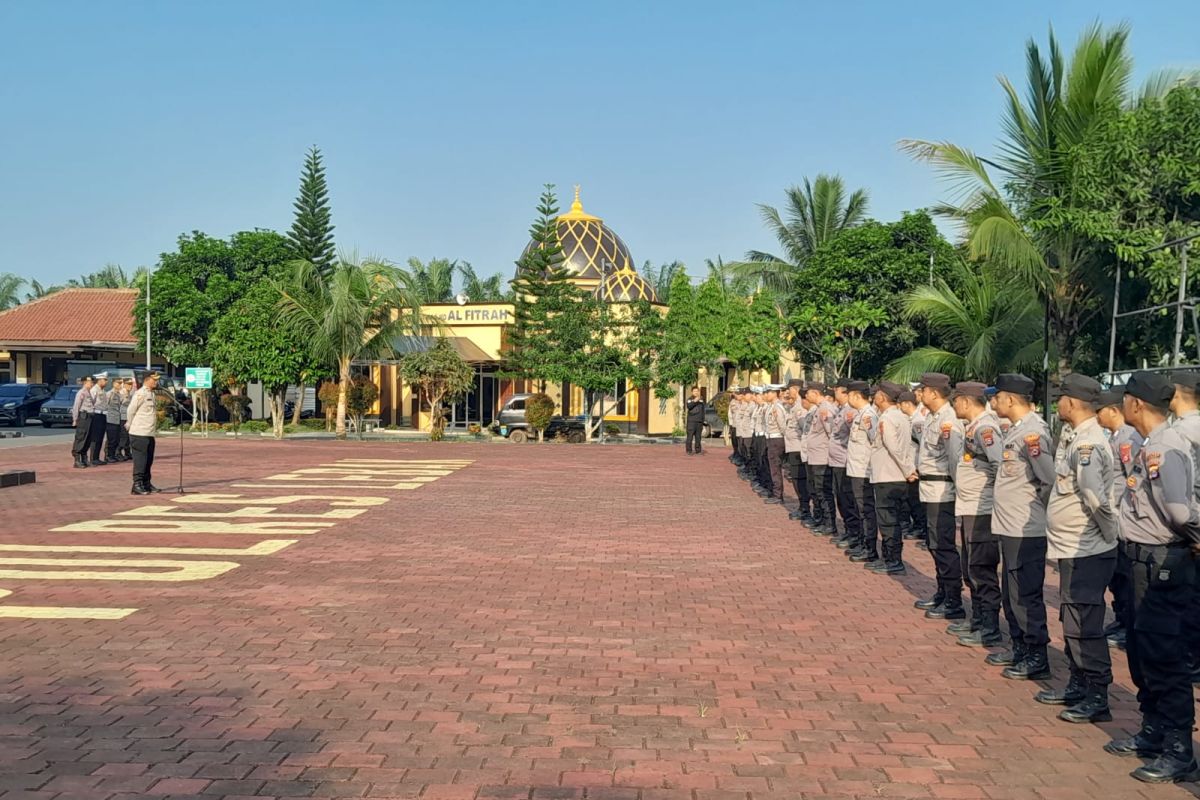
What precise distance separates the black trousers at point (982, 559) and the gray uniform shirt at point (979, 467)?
0.07 metres

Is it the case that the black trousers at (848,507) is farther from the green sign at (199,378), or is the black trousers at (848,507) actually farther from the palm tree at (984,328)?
the green sign at (199,378)

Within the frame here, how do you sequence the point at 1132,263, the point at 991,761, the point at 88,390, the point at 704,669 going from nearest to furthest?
the point at 991,761 < the point at 704,669 < the point at 1132,263 < the point at 88,390

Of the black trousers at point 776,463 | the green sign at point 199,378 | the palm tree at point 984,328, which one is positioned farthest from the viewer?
the green sign at point 199,378

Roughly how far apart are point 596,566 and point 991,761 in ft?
17.7

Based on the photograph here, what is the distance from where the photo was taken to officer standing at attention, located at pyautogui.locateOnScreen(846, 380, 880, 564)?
10641mm

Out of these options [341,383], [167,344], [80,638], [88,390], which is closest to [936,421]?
[80,638]

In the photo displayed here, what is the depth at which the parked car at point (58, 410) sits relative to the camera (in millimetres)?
37281

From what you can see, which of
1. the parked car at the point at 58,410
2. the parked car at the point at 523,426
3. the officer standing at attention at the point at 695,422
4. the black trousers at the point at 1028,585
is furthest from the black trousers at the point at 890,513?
the parked car at the point at 58,410

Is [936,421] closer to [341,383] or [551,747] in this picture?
[551,747]

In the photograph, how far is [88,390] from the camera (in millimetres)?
20750

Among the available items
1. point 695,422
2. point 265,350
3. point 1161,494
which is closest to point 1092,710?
point 1161,494

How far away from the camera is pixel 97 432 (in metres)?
20.6

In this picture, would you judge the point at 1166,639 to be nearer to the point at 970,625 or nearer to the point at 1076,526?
the point at 1076,526

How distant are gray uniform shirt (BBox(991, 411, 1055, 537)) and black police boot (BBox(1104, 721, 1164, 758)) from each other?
1.47 meters
